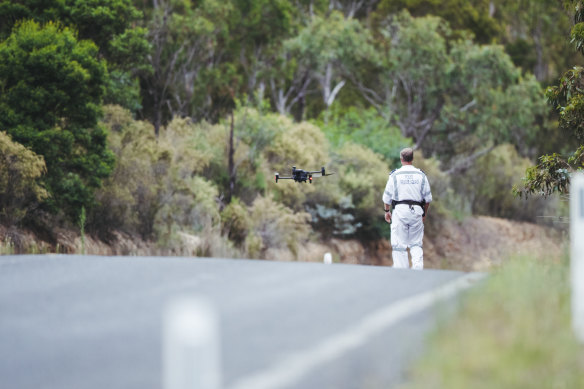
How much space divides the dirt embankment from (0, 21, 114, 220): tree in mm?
1454

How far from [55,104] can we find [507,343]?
2433cm

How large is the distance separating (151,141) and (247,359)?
102 ft

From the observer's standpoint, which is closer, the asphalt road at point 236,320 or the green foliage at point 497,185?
the asphalt road at point 236,320

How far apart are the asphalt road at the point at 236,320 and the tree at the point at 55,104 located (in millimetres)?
17975

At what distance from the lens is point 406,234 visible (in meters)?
13.1

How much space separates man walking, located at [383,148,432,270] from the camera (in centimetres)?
1291

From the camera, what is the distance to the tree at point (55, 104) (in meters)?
27.2

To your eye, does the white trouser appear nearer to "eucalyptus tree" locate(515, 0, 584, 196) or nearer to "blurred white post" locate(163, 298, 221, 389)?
"eucalyptus tree" locate(515, 0, 584, 196)

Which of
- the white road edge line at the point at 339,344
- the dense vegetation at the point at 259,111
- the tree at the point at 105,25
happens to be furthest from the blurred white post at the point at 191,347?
the tree at the point at 105,25

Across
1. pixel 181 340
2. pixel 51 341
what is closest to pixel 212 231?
pixel 51 341

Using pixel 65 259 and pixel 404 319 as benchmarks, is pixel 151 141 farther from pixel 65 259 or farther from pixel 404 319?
pixel 404 319

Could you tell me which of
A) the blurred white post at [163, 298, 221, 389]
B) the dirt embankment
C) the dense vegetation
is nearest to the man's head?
the dense vegetation

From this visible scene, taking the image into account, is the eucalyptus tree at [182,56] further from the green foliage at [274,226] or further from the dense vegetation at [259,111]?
the green foliage at [274,226]

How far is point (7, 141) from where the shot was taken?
85.1 ft
